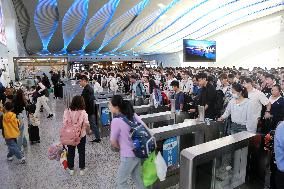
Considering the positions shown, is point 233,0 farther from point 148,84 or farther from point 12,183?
point 12,183

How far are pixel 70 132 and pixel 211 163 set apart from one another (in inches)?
88.3

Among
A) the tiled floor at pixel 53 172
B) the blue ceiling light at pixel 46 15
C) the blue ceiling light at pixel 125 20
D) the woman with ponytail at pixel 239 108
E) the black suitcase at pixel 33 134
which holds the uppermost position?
the blue ceiling light at pixel 125 20

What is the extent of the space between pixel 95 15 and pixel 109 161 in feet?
59.4

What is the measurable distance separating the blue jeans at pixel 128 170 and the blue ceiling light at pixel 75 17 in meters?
15.6

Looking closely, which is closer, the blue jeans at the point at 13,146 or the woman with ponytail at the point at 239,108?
the woman with ponytail at the point at 239,108

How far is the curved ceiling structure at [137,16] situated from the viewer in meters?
18.3

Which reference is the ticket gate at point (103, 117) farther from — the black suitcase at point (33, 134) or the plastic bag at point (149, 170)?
the plastic bag at point (149, 170)

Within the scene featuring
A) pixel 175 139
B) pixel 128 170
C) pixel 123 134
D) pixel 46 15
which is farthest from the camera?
pixel 46 15

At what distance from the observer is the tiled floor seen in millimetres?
4281

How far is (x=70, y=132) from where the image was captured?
170 inches

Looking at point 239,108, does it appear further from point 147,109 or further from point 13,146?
point 13,146

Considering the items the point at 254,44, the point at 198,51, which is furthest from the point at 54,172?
the point at 254,44

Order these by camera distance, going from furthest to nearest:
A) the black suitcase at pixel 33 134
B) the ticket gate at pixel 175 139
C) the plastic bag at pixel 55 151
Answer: the black suitcase at pixel 33 134 → the plastic bag at pixel 55 151 → the ticket gate at pixel 175 139

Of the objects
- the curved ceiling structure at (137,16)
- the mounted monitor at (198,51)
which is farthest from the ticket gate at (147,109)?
the curved ceiling structure at (137,16)
